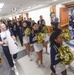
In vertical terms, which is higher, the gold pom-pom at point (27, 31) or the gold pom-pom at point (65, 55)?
the gold pom-pom at point (27, 31)

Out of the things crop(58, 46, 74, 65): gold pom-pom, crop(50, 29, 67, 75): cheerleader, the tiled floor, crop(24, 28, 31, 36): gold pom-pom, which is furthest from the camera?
crop(24, 28, 31, 36): gold pom-pom

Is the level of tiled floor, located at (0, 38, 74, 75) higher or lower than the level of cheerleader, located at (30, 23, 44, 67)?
lower

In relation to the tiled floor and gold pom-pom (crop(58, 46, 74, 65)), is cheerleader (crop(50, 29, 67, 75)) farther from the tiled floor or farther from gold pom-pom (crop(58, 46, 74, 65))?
the tiled floor

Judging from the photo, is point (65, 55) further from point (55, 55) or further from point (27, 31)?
point (27, 31)

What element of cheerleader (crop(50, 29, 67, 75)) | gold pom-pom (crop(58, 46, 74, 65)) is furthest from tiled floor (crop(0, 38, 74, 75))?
gold pom-pom (crop(58, 46, 74, 65))

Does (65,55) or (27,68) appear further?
(27,68)

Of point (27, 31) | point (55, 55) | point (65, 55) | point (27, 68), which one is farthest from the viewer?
point (27, 31)

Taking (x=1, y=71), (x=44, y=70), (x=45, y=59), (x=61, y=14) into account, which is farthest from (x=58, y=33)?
(x=61, y=14)

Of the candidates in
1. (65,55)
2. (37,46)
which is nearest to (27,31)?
(37,46)

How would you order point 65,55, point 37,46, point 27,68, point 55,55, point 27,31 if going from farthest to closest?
point 27,31 → point 27,68 → point 37,46 → point 55,55 → point 65,55

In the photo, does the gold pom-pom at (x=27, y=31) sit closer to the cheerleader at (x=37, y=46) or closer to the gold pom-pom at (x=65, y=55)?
the cheerleader at (x=37, y=46)

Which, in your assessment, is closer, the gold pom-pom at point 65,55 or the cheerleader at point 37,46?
the gold pom-pom at point 65,55

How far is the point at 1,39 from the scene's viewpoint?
10.9 feet

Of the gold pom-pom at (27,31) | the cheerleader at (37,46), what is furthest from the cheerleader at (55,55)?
the gold pom-pom at (27,31)
